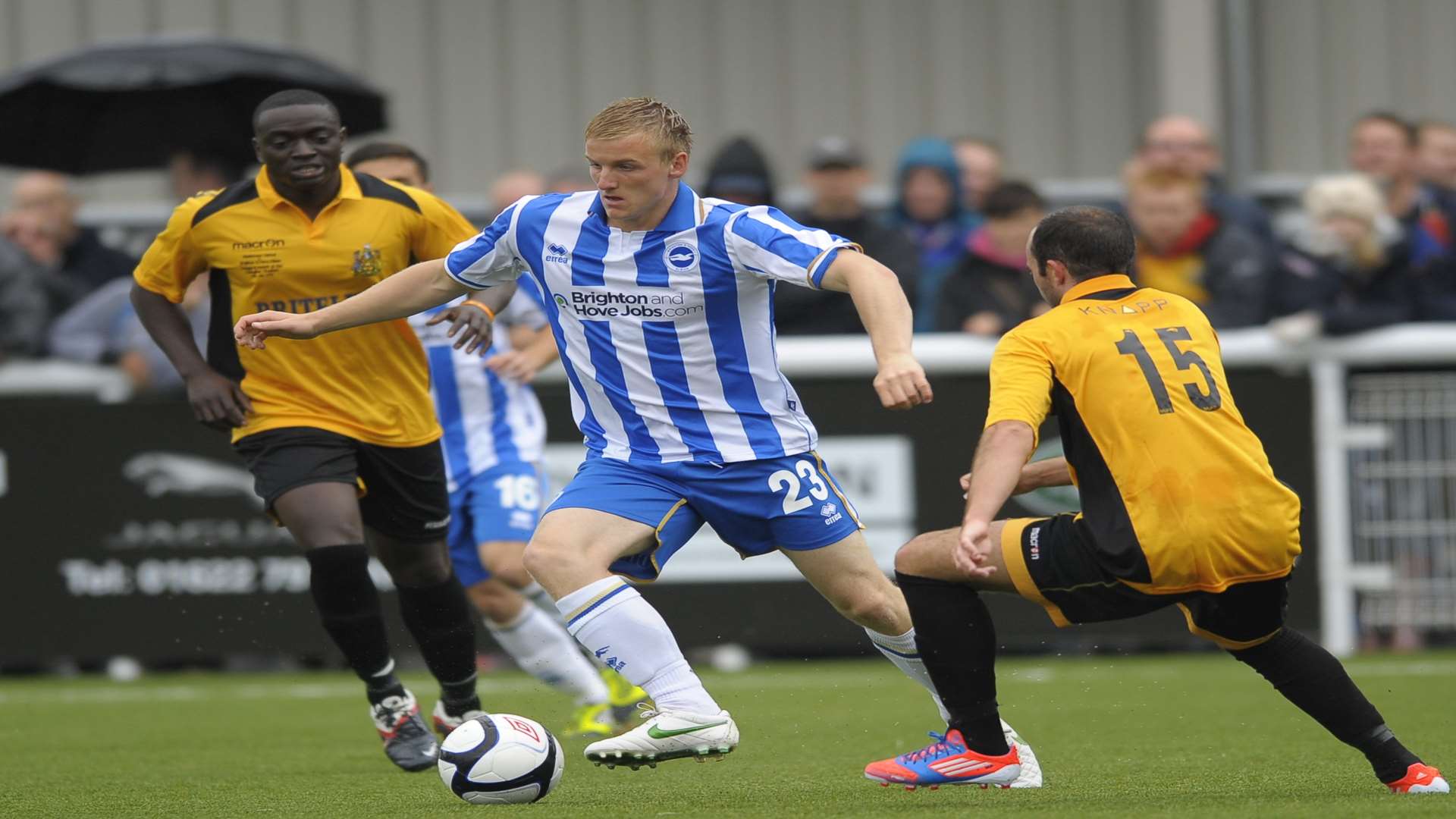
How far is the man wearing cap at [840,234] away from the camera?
417 inches

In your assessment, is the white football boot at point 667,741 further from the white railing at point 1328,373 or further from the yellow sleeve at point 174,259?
the white railing at point 1328,373

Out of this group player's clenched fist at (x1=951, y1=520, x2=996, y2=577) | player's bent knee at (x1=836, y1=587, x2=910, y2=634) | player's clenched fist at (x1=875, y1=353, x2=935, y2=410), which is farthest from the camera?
player's bent knee at (x1=836, y1=587, x2=910, y2=634)

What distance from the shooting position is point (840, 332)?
34.9ft

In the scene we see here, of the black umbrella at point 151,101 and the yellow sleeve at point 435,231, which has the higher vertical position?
the black umbrella at point 151,101

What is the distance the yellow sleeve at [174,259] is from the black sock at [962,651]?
2676mm

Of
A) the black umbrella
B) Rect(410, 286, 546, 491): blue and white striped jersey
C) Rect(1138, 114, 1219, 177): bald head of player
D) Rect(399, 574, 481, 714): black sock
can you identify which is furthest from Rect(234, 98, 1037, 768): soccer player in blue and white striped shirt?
the black umbrella

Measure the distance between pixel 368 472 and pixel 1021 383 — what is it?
8.46 feet

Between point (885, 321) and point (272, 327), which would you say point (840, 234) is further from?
point (885, 321)

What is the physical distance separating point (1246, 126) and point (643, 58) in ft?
14.6

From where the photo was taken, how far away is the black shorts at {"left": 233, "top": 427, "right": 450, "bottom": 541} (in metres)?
6.70

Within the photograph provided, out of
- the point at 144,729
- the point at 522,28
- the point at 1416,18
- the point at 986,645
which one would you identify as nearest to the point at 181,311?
the point at 144,729

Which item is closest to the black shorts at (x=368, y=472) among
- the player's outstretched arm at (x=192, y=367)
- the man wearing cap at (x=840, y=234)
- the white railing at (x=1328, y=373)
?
the player's outstretched arm at (x=192, y=367)

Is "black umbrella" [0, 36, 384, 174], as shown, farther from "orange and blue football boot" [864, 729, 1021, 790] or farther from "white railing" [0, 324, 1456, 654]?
"orange and blue football boot" [864, 729, 1021, 790]

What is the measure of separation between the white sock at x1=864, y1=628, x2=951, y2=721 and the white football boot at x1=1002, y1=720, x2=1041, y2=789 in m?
0.25
